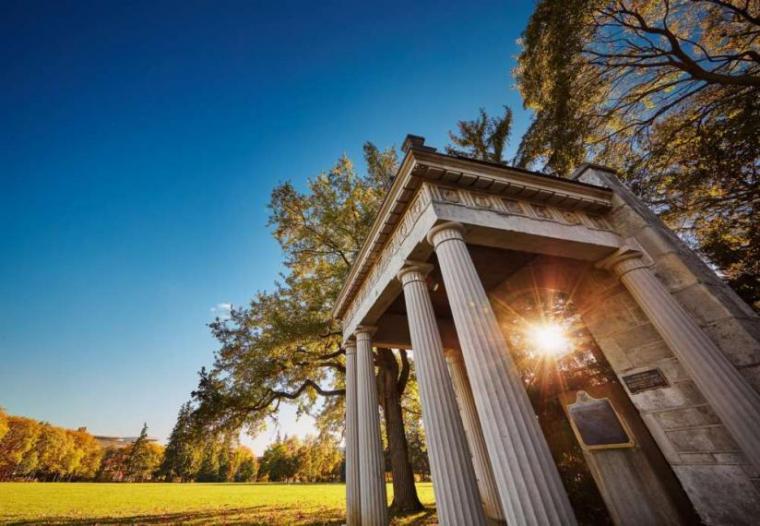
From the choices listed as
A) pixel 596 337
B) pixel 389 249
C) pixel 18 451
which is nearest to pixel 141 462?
pixel 18 451

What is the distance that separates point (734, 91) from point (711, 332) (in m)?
6.79

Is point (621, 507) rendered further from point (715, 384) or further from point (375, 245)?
point (375, 245)

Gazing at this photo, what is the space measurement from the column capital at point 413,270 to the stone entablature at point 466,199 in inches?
7.4

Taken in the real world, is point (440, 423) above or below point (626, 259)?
below

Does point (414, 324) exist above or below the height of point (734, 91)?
below

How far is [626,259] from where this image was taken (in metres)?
6.30

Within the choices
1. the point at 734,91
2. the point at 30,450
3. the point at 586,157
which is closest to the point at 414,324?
the point at 586,157

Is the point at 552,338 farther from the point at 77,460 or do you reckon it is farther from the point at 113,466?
the point at 113,466

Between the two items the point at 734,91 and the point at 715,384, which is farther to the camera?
the point at 734,91

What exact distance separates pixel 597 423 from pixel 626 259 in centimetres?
377

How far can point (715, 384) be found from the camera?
466cm

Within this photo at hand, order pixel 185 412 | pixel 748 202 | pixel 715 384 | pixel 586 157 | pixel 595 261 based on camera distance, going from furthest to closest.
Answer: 1. pixel 185 412
2. pixel 586 157
3. pixel 748 202
4. pixel 595 261
5. pixel 715 384

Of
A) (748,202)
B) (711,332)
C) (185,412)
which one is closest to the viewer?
(711,332)

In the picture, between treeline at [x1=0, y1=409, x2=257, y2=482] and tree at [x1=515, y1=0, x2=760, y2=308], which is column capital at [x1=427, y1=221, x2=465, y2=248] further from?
treeline at [x1=0, y1=409, x2=257, y2=482]
